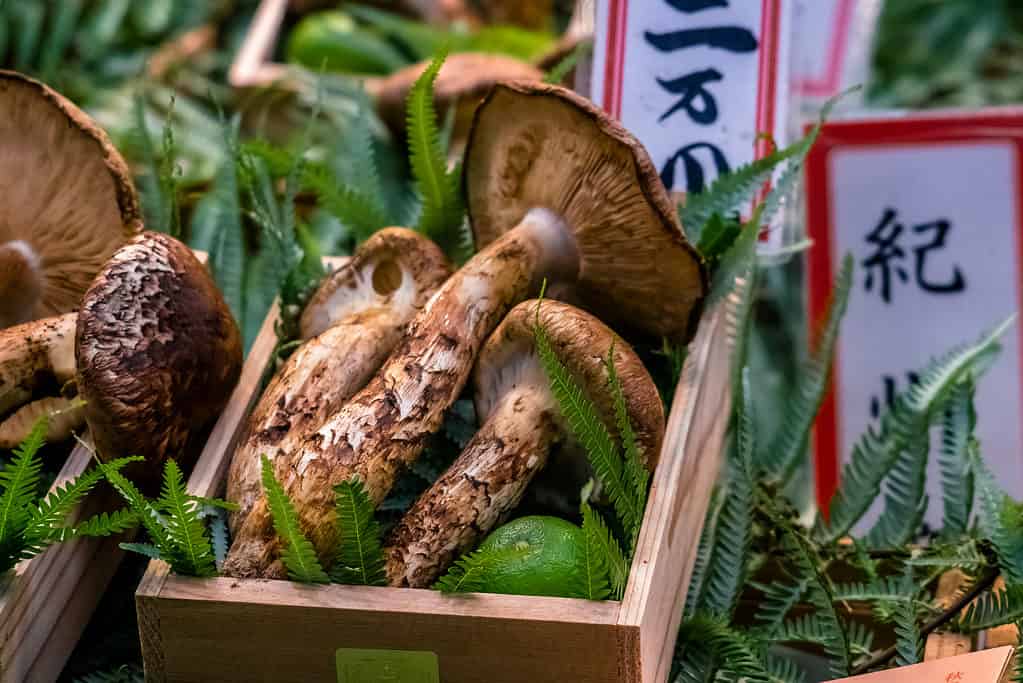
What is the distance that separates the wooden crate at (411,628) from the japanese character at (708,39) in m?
0.65

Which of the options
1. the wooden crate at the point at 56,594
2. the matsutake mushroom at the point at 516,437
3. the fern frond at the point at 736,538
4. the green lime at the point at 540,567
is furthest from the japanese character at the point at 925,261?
the wooden crate at the point at 56,594

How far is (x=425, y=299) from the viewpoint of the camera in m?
1.36

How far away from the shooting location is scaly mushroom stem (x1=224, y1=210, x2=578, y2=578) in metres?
1.12

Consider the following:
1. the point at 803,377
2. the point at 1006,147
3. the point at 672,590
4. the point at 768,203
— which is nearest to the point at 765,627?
the point at 672,590

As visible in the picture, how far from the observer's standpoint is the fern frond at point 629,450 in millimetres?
1095

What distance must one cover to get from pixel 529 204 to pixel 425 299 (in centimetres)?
16

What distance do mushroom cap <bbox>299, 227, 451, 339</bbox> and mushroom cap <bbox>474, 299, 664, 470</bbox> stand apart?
183 mm

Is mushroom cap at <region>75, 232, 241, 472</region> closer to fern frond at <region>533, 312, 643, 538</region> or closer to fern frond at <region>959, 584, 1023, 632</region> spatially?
fern frond at <region>533, 312, 643, 538</region>

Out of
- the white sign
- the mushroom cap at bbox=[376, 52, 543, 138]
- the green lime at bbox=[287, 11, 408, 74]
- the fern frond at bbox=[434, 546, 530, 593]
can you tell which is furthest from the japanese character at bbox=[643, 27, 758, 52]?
the green lime at bbox=[287, 11, 408, 74]

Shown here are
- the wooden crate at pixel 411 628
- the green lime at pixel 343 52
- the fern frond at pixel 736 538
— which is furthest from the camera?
the green lime at pixel 343 52

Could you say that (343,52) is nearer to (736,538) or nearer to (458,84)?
(458,84)

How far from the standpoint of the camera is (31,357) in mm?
1237

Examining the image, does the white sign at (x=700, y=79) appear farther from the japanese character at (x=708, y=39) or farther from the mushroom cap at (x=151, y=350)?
the mushroom cap at (x=151, y=350)

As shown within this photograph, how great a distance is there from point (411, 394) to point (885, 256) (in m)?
0.98
